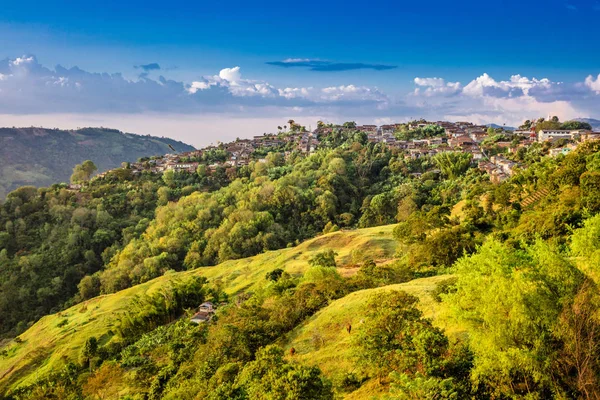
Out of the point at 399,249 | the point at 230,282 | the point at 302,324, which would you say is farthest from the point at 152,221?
the point at 302,324

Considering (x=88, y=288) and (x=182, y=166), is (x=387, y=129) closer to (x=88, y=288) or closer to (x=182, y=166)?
(x=182, y=166)

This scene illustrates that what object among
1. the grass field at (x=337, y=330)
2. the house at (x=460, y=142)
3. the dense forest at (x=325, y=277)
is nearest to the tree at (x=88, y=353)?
the dense forest at (x=325, y=277)

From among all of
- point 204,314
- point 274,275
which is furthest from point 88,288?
point 274,275

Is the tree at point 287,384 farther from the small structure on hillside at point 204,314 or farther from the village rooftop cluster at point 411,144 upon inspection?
the village rooftop cluster at point 411,144

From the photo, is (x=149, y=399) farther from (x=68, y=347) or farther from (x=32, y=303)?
(x=32, y=303)

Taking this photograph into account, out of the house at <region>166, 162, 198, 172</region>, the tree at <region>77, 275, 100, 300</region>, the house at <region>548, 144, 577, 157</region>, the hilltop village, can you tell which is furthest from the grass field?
the house at <region>166, 162, 198, 172</region>

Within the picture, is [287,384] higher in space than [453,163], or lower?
lower

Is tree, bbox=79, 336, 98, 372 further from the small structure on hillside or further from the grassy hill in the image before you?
the small structure on hillside
